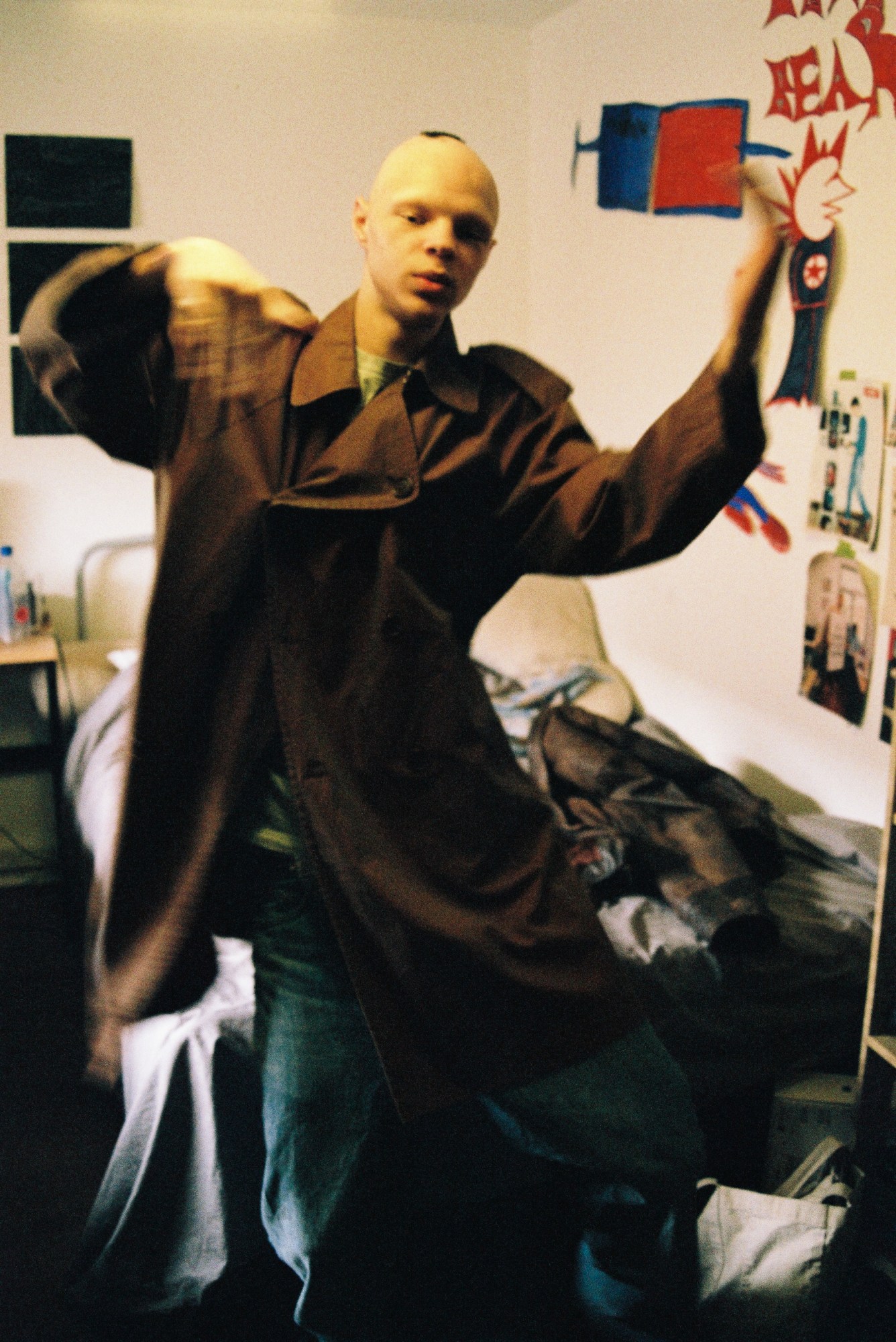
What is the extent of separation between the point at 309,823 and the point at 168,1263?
893mm

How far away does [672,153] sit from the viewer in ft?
8.73

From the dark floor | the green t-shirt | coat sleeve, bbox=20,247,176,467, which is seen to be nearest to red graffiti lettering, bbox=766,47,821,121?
the green t-shirt

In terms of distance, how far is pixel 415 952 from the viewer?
3.68 feet

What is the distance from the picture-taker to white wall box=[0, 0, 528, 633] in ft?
9.84

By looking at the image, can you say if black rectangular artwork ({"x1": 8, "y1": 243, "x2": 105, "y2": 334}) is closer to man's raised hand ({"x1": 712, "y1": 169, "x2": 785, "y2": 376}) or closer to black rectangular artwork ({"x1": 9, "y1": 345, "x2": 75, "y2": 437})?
black rectangular artwork ({"x1": 9, "y1": 345, "x2": 75, "y2": 437})

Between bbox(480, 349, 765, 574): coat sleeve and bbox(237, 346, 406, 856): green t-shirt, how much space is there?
0.44 ft

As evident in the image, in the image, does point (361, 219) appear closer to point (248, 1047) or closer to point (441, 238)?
point (441, 238)

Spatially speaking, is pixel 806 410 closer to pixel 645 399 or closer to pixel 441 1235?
pixel 645 399

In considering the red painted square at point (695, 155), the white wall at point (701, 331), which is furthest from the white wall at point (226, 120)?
the red painted square at point (695, 155)

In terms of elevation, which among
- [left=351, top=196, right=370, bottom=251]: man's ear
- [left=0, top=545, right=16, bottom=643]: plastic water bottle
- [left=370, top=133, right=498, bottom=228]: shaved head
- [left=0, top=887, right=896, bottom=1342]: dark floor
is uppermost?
[left=370, top=133, right=498, bottom=228]: shaved head

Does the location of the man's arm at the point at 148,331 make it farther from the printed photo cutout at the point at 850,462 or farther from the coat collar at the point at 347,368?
the printed photo cutout at the point at 850,462

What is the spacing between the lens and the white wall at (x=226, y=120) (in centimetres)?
300

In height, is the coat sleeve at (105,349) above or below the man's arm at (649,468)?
above

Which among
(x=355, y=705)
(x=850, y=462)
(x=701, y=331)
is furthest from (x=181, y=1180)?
(x=701, y=331)
